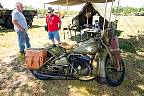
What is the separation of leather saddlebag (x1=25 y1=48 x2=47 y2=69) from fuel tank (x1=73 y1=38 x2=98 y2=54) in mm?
832

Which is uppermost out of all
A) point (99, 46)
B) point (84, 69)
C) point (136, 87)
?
point (99, 46)

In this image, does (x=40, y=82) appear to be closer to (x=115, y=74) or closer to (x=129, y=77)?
(x=115, y=74)

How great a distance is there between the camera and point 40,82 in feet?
19.3

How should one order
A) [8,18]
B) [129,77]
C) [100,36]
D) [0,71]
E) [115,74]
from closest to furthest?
[100,36] → [115,74] → [129,77] → [0,71] → [8,18]

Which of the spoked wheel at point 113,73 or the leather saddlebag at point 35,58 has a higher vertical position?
the leather saddlebag at point 35,58

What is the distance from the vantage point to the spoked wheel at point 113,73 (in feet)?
17.9

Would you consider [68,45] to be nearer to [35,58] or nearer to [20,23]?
[35,58]

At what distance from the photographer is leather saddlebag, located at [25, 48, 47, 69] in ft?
18.0

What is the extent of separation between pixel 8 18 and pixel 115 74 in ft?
41.1

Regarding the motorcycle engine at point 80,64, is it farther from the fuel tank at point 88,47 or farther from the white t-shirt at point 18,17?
the white t-shirt at point 18,17

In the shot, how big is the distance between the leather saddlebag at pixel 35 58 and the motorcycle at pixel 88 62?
0.11 m

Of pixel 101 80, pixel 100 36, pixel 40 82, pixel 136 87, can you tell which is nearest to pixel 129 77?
pixel 136 87

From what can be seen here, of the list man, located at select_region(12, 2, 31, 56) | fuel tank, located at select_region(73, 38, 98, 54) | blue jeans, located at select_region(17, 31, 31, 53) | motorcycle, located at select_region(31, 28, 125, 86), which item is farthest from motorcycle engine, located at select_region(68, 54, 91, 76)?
blue jeans, located at select_region(17, 31, 31, 53)

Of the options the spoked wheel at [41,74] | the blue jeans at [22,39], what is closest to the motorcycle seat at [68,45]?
the spoked wheel at [41,74]
